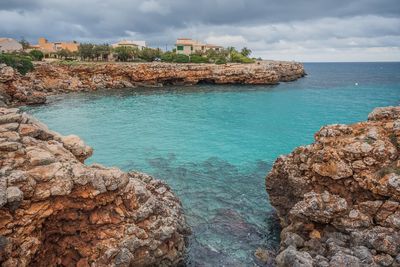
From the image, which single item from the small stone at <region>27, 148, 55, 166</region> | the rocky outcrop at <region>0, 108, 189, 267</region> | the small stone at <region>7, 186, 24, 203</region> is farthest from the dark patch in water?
the small stone at <region>7, 186, 24, 203</region>

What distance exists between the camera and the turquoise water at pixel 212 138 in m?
16.7

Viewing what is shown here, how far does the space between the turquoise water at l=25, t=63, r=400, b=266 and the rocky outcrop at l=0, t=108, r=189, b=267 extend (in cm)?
289

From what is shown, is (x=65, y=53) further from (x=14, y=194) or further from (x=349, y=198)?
(x=349, y=198)

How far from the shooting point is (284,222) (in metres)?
16.2

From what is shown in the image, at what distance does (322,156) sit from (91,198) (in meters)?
9.83

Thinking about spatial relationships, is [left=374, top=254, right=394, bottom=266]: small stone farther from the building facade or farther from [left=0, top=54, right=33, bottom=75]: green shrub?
the building facade

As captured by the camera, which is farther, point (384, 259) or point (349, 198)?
point (349, 198)

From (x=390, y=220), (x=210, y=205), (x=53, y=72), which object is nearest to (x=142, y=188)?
(x=210, y=205)

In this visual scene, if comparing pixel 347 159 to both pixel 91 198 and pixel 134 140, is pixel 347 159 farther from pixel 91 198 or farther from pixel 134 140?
pixel 134 140

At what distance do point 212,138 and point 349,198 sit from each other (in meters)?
22.5

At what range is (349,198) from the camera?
13.1 meters

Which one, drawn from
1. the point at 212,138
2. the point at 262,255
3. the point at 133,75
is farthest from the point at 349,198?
the point at 133,75

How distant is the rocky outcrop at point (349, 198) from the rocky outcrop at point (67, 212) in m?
5.27

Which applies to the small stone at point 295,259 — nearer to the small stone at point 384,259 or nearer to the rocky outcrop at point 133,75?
the small stone at point 384,259
